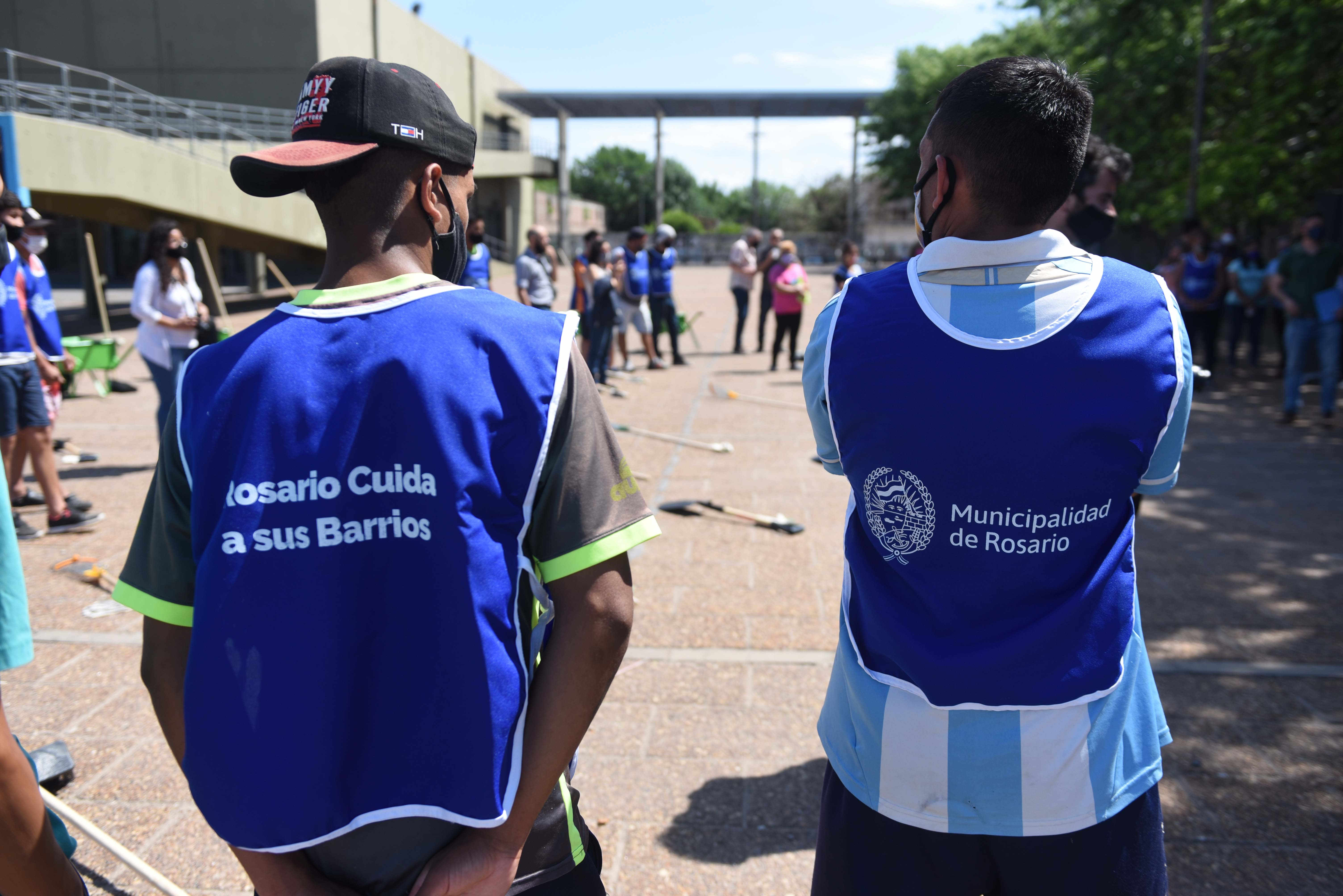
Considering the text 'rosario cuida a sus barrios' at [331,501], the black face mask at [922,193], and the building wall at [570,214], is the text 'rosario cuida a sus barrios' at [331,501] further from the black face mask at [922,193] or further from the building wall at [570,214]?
the building wall at [570,214]

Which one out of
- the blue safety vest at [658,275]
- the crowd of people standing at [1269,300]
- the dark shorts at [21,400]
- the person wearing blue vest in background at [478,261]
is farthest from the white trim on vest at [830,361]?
the blue safety vest at [658,275]

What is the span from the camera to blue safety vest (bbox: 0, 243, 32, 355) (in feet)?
19.3

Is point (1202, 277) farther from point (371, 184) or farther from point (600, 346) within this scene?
point (371, 184)

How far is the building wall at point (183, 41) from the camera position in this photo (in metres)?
30.1

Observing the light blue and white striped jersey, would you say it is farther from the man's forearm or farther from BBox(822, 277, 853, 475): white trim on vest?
the man's forearm

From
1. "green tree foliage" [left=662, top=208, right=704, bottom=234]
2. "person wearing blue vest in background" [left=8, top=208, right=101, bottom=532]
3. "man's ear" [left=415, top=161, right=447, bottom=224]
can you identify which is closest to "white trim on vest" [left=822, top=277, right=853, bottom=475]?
"man's ear" [left=415, top=161, right=447, bottom=224]

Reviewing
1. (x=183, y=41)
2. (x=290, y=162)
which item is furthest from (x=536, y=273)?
(x=183, y=41)

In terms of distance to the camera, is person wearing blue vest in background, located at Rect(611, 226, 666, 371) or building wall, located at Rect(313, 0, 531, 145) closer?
person wearing blue vest in background, located at Rect(611, 226, 666, 371)

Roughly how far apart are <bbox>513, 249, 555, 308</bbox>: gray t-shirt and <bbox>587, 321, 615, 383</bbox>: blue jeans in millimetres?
651

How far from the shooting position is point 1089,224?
11.0 feet

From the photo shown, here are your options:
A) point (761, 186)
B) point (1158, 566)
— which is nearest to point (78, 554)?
point (1158, 566)

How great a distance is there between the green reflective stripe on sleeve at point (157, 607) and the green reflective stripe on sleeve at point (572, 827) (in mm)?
603

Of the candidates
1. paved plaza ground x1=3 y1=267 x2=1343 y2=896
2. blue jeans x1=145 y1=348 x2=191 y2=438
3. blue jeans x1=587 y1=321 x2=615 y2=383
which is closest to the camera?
paved plaza ground x1=3 y1=267 x2=1343 y2=896

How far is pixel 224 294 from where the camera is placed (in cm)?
2758
